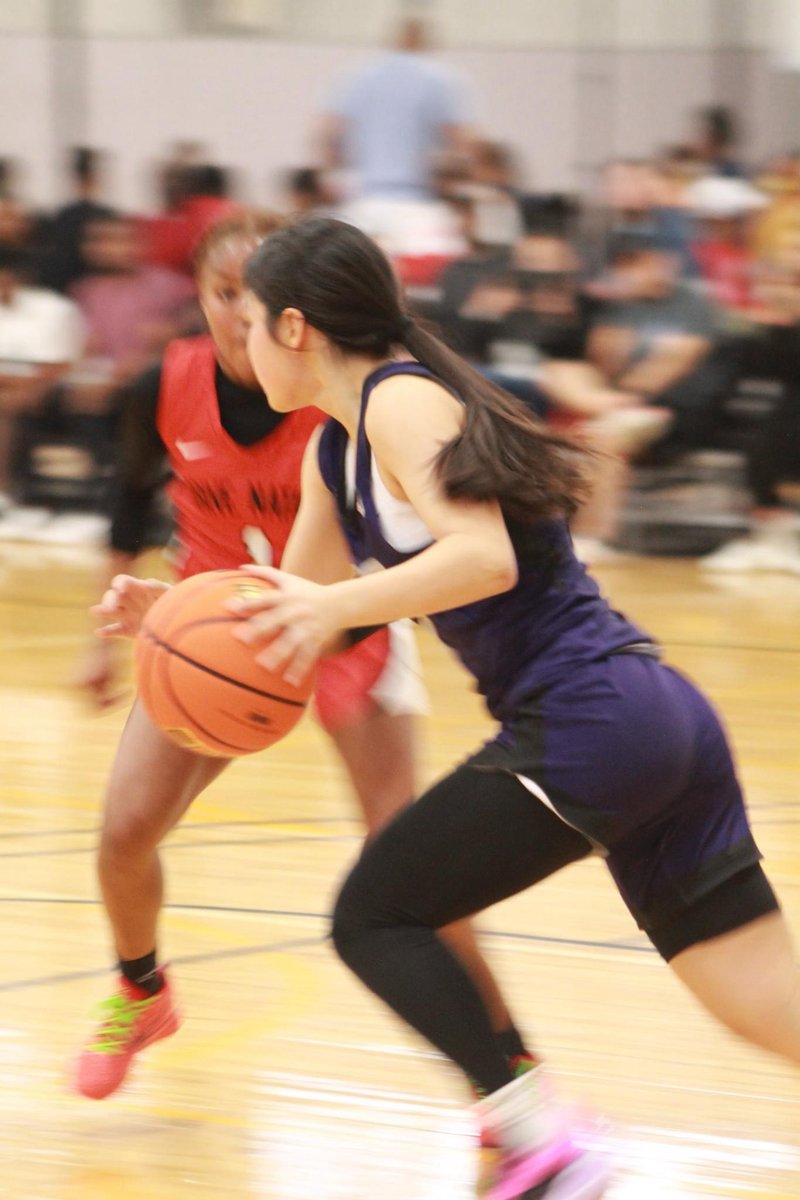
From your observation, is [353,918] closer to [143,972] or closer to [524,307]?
[143,972]

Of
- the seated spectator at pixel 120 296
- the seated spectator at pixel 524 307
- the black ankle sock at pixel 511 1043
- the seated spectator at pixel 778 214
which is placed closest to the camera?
the black ankle sock at pixel 511 1043

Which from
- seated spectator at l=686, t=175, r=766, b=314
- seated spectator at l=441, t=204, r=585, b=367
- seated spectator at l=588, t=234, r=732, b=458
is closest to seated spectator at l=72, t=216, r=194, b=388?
seated spectator at l=441, t=204, r=585, b=367

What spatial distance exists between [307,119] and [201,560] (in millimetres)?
10038

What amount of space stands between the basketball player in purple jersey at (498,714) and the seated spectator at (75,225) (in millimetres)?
7287

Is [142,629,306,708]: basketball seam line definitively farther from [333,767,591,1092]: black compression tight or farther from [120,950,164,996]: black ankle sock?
A: [120,950,164,996]: black ankle sock

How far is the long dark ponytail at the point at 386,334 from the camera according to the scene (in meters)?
2.46

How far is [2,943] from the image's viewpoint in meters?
3.99

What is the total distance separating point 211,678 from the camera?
2574mm

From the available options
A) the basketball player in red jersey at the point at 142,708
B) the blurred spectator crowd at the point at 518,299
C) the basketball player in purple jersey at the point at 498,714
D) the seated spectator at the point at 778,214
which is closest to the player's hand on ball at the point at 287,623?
the basketball player in purple jersey at the point at 498,714

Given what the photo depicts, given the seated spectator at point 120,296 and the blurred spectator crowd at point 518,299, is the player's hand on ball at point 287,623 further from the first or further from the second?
the seated spectator at point 120,296

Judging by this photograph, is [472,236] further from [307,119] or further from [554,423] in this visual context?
[307,119]

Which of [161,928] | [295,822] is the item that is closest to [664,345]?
[295,822]

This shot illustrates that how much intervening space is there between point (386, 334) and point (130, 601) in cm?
67

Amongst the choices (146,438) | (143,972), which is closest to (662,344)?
(146,438)
